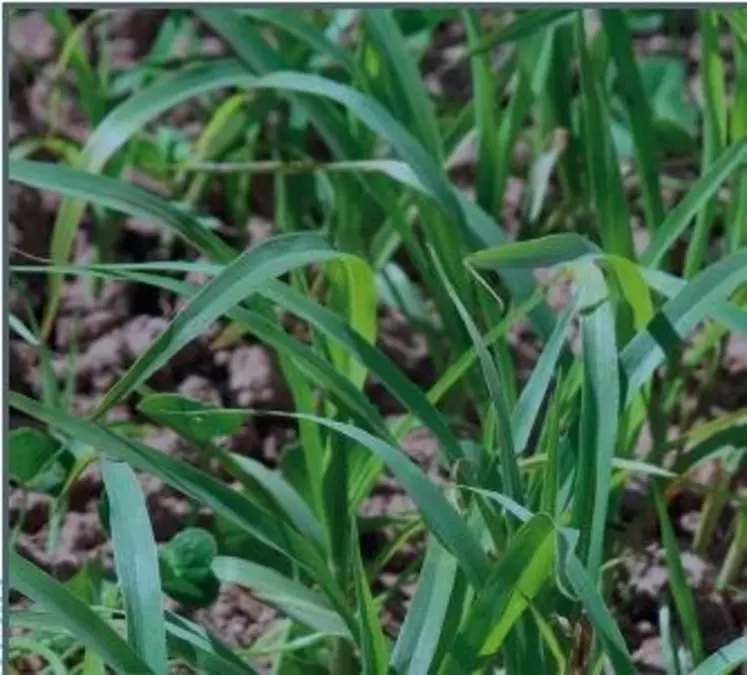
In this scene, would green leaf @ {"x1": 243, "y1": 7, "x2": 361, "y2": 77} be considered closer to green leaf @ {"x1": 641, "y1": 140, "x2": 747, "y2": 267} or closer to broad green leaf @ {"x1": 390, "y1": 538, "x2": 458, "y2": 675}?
green leaf @ {"x1": 641, "y1": 140, "x2": 747, "y2": 267}

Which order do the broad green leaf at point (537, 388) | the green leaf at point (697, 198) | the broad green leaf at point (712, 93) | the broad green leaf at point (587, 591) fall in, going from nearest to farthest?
the broad green leaf at point (587, 591) < the broad green leaf at point (537, 388) < the green leaf at point (697, 198) < the broad green leaf at point (712, 93)

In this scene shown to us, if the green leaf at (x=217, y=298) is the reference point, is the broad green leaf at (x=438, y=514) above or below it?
below

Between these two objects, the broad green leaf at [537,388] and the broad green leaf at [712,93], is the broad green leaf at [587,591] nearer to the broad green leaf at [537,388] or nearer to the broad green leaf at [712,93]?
the broad green leaf at [537,388]

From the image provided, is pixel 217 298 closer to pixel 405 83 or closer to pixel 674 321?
pixel 674 321

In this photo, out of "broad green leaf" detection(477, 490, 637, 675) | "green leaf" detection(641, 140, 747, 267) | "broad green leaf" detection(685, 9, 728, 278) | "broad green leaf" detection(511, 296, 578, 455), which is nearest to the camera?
"broad green leaf" detection(477, 490, 637, 675)

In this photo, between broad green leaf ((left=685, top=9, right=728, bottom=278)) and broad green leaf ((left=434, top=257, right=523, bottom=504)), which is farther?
broad green leaf ((left=685, top=9, right=728, bottom=278))

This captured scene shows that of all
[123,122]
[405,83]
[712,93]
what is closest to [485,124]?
[405,83]

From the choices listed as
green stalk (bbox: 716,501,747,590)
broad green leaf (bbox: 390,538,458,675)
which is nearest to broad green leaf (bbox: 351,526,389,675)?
broad green leaf (bbox: 390,538,458,675)

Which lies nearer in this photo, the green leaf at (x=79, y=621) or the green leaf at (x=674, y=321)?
the green leaf at (x=79, y=621)

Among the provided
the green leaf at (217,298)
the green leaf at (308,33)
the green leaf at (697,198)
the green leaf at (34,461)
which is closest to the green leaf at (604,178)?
the green leaf at (697,198)
